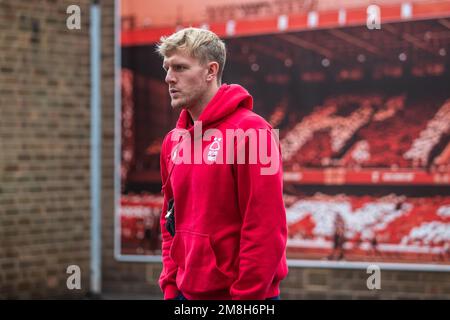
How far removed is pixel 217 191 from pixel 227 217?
0.12m

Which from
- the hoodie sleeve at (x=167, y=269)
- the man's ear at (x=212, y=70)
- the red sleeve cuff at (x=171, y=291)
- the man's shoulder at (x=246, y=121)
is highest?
the man's ear at (x=212, y=70)

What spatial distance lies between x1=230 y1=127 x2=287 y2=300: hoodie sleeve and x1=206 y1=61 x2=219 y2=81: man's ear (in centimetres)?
42

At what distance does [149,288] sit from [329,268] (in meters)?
1.93

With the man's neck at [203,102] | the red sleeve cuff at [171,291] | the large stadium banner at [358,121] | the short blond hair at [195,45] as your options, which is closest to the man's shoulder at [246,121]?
the man's neck at [203,102]

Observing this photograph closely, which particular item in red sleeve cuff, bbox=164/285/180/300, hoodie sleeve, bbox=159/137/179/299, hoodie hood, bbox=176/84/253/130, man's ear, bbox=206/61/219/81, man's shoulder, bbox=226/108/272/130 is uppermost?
man's ear, bbox=206/61/219/81

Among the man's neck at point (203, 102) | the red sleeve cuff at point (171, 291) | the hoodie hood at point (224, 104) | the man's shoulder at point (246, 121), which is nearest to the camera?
the man's shoulder at point (246, 121)

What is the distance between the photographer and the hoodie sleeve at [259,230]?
310 cm

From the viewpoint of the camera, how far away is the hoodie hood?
3.34 meters

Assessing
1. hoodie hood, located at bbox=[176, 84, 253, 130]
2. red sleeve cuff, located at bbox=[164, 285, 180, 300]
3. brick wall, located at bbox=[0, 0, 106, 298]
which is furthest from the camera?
brick wall, located at bbox=[0, 0, 106, 298]

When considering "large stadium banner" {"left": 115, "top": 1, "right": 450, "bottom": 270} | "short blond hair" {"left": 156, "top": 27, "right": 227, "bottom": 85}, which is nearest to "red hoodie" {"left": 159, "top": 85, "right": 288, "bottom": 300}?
"short blond hair" {"left": 156, "top": 27, "right": 227, "bottom": 85}

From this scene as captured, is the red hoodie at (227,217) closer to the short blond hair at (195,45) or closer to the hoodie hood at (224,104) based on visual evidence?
the hoodie hood at (224,104)

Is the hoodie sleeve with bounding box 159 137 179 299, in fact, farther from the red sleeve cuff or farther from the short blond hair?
the short blond hair
